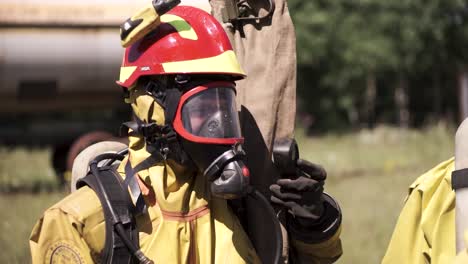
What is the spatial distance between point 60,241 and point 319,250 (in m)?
0.87

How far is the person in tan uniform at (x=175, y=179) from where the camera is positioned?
268 centimetres

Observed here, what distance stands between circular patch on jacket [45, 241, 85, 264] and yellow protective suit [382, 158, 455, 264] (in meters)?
1.18

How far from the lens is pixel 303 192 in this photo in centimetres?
285

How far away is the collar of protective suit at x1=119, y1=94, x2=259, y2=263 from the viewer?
8.98 ft

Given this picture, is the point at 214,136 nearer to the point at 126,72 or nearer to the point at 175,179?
the point at 175,179

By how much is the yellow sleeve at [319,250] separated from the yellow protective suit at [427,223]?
0.90 feet

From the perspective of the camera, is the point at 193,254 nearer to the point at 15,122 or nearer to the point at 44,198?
the point at 44,198

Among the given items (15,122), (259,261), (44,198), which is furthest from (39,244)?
(15,122)

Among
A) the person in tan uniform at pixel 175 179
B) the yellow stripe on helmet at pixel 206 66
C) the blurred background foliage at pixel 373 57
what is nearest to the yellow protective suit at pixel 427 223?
the person in tan uniform at pixel 175 179

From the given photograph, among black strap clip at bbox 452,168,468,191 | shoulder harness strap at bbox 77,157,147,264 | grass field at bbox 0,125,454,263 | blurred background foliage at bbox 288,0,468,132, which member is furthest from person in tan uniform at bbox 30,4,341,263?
blurred background foliage at bbox 288,0,468,132

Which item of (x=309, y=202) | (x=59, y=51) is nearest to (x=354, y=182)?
(x=59, y=51)

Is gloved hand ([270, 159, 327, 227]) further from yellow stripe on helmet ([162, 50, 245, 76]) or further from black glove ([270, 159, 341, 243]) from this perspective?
yellow stripe on helmet ([162, 50, 245, 76])

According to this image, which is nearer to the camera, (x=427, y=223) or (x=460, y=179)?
(x=460, y=179)

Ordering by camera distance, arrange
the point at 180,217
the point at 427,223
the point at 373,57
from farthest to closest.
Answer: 1. the point at 373,57
2. the point at 427,223
3. the point at 180,217
